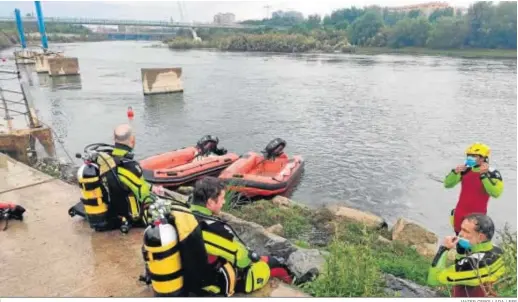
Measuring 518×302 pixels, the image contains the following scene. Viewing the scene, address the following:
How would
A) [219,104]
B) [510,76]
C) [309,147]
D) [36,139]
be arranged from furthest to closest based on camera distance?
1. [510,76]
2. [219,104]
3. [309,147]
4. [36,139]

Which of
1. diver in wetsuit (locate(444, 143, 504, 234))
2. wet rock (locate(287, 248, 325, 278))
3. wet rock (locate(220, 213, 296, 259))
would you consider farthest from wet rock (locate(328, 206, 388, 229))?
wet rock (locate(287, 248, 325, 278))

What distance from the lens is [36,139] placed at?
9492mm

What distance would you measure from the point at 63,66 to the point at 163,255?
1190 inches

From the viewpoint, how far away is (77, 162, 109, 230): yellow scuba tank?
3.89m

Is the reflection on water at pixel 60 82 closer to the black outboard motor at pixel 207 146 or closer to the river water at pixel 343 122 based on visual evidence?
the river water at pixel 343 122

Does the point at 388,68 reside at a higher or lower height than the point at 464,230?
lower

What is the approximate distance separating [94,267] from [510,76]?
30367mm

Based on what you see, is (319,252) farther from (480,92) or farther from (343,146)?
(480,92)

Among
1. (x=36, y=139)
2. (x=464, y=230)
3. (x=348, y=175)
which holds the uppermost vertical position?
(x=464, y=230)

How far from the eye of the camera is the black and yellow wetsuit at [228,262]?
9.14 feet

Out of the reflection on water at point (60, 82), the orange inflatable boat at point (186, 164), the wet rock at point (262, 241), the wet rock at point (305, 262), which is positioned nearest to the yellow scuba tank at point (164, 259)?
the wet rock at point (305, 262)

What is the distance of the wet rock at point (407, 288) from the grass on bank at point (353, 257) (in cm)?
11

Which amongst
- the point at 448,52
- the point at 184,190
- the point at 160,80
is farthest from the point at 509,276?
the point at 448,52

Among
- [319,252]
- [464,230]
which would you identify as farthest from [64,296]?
[464,230]
